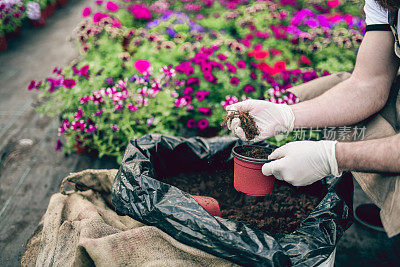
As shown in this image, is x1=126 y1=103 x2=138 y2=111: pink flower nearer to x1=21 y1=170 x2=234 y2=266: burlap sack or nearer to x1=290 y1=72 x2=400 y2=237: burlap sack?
x1=21 y1=170 x2=234 y2=266: burlap sack

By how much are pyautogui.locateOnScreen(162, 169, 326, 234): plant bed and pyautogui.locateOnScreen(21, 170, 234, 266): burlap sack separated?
357 millimetres

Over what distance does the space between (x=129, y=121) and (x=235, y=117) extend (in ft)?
3.31

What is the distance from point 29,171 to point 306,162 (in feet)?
6.89

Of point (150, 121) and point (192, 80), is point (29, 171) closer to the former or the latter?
point (150, 121)

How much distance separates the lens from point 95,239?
109 cm

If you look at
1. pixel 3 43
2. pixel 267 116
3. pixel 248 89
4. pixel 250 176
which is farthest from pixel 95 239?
pixel 3 43

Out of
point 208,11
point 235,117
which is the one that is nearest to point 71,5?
point 208,11

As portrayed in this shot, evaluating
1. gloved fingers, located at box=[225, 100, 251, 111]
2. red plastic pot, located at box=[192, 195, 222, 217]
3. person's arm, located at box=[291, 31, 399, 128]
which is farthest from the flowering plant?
person's arm, located at box=[291, 31, 399, 128]

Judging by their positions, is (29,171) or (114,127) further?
(29,171)

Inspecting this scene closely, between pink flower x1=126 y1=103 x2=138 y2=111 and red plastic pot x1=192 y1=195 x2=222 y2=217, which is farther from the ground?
pink flower x1=126 y1=103 x2=138 y2=111

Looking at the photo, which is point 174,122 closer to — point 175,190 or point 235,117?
point 235,117

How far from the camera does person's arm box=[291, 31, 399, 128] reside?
142 centimetres

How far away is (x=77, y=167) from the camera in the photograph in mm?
2322

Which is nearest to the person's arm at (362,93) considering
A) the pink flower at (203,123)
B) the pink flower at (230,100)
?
the pink flower at (230,100)
